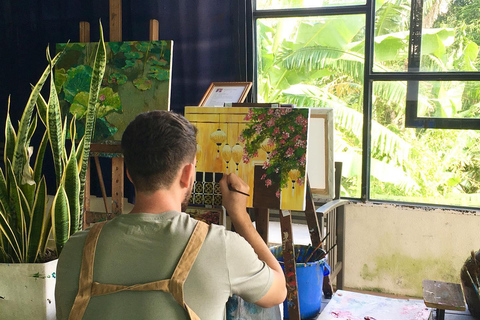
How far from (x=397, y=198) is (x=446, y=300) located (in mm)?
1371

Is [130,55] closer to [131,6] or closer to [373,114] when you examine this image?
[131,6]

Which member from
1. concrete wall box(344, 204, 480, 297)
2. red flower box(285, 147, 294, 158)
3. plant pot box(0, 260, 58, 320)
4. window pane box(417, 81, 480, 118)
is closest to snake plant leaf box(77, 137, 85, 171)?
plant pot box(0, 260, 58, 320)

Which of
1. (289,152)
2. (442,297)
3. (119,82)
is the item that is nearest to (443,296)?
(442,297)

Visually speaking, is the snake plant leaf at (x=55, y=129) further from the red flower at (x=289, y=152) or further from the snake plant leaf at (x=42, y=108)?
the red flower at (x=289, y=152)

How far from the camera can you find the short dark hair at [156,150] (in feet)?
4.18

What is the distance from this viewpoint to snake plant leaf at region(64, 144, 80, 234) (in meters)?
2.13

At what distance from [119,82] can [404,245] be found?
2135mm

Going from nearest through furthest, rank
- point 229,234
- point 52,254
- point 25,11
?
1. point 229,234
2. point 52,254
3. point 25,11

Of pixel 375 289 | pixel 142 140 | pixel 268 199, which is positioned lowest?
pixel 375 289

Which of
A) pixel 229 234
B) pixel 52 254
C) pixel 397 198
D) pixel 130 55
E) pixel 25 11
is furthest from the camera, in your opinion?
pixel 25 11

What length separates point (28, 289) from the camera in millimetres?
2111

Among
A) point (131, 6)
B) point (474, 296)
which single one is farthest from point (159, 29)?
point (474, 296)

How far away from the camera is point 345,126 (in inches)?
135

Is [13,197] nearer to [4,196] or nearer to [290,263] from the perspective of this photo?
[4,196]
